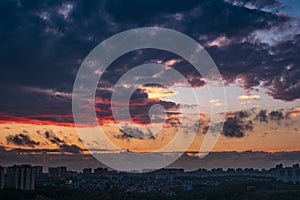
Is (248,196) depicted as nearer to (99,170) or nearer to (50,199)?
(50,199)

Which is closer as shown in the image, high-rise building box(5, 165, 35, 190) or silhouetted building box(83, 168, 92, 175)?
high-rise building box(5, 165, 35, 190)

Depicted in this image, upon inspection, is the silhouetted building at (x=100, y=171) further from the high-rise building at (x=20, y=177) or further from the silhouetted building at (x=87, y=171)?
the high-rise building at (x=20, y=177)

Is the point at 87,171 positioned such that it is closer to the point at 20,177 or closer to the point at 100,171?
the point at 100,171

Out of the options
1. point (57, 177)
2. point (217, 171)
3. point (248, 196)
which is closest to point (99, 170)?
point (57, 177)

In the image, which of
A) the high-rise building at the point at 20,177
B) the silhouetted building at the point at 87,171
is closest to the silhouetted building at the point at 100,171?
the silhouetted building at the point at 87,171

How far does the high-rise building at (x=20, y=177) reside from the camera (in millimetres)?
79875

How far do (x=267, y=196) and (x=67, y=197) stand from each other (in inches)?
1621

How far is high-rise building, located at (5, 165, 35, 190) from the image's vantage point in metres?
79.9

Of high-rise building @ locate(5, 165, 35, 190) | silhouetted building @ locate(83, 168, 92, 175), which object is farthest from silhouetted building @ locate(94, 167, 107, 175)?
high-rise building @ locate(5, 165, 35, 190)

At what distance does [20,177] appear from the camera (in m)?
82.0

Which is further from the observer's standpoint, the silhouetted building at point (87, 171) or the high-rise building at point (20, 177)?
the silhouetted building at point (87, 171)

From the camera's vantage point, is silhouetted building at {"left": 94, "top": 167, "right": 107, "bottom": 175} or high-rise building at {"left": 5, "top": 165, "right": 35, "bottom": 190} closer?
high-rise building at {"left": 5, "top": 165, "right": 35, "bottom": 190}

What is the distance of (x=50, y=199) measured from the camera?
6644 cm

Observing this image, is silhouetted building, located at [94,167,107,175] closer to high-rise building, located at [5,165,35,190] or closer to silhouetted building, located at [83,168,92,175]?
silhouetted building, located at [83,168,92,175]
